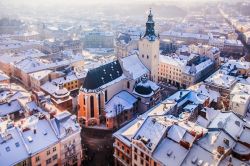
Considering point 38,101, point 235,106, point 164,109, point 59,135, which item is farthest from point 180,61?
point 59,135

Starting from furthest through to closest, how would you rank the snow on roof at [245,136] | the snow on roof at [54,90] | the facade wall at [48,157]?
the snow on roof at [54,90], the snow on roof at [245,136], the facade wall at [48,157]

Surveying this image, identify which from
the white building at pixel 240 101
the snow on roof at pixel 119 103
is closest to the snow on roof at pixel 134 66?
the snow on roof at pixel 119 103

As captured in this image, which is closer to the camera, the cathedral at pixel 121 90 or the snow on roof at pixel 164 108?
the snow on roof at pixel 164 108

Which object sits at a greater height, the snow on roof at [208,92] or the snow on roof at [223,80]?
the snow on roof at [223,80]

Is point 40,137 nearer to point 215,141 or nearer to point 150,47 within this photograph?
point 215,141

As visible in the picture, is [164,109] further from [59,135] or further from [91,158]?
[59,135]

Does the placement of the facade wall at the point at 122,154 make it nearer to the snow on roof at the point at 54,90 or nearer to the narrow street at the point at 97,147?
the narrow street at the point at 97,147

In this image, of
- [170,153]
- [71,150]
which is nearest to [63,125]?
[71,150]
